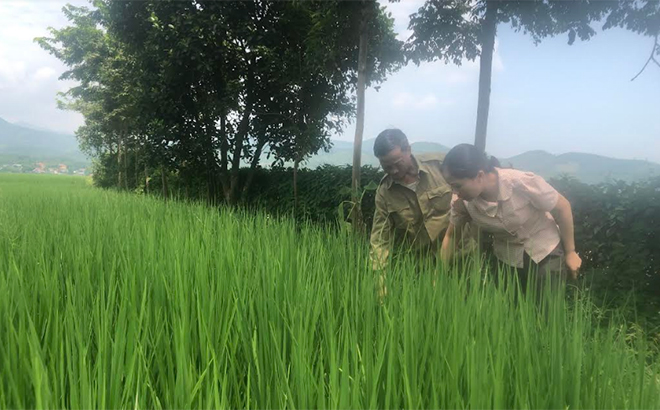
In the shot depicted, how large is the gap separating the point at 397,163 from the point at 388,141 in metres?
0.17

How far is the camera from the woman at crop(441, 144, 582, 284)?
246 cm

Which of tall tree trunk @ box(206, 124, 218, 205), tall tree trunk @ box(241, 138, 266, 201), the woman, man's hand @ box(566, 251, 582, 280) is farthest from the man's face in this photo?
tall tree trunk @ box(206, 124, 218, 205)

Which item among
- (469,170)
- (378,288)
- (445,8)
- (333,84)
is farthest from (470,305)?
(333,84)

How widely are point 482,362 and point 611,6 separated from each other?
373 inches

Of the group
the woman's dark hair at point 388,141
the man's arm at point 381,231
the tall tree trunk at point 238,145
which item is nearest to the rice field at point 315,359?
the man's arm at point 381,231

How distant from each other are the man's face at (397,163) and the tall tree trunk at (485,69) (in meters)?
5.39

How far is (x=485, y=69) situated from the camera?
8016mm

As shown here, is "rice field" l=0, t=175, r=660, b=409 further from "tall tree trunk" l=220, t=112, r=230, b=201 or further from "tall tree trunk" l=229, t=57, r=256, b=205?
"tall tree trunk" l=220, t=112, r=230, b=201

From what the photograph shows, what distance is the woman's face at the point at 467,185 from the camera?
227 cm

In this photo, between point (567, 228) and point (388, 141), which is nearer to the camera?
point (567, 228)

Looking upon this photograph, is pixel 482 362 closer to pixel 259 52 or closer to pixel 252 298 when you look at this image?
pixel 252 298

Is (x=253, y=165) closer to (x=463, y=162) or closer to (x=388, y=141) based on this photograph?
(x=388, y=141)

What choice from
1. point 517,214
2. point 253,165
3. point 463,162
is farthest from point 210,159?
point 463,162

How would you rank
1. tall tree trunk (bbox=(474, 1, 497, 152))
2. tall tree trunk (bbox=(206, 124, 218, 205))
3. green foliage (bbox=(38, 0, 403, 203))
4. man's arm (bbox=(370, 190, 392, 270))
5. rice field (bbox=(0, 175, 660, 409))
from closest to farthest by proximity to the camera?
rice field (bbox=(0, 175, 660, 409)) → man's arm (bbox=(370, 190, 392, 270)) → tall tree trunk (bbox=(474, 1, 497, 152)) → green foliage (bbox=(38, 0, 403, 203)) → tall tree trunk (bbox=(206, 124, 218, 205))
